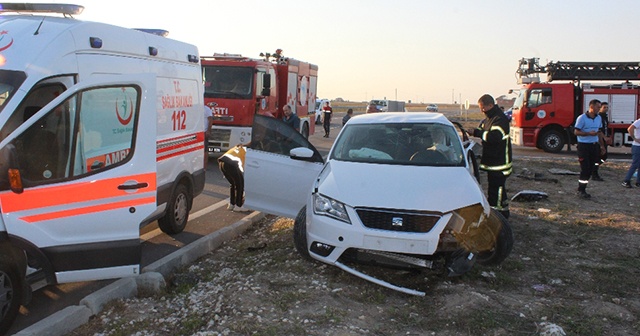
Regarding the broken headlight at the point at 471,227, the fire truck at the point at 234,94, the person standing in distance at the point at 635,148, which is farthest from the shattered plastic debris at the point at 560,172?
the broken headlight at the point at 471,227

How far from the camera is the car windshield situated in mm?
6285

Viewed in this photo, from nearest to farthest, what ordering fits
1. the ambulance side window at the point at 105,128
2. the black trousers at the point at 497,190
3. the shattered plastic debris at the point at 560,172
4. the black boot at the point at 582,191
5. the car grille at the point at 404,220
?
the ambulance side window at the point at 105,128, the car grille at the point at 404,220, the black trousers at the point at 497,190, the black boot at the point at 582,191, the shattered plastic debris at the point at 560,172

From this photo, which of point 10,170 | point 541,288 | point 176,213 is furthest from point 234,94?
point 10,170

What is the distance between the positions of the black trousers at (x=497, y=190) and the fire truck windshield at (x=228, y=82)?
25.9 feet

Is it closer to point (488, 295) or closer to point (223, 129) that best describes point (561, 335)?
point (488, 295)

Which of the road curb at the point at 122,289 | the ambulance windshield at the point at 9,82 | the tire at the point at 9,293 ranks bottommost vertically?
the road curb at the point at 122,289

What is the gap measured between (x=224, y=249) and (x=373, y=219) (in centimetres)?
236

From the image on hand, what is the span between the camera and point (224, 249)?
680 cm

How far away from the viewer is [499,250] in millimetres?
5887

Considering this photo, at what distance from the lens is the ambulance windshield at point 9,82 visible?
165 inches

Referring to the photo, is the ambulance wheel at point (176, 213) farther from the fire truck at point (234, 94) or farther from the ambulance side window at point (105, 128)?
the fire truck at point (234, 94)

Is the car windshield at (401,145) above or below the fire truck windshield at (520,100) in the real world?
below

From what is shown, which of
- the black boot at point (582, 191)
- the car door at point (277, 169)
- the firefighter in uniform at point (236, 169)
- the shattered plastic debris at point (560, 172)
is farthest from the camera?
the shattered plastic debris at point (560, 172)

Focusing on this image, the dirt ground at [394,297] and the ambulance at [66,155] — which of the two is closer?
the ambulance at [66,155]
